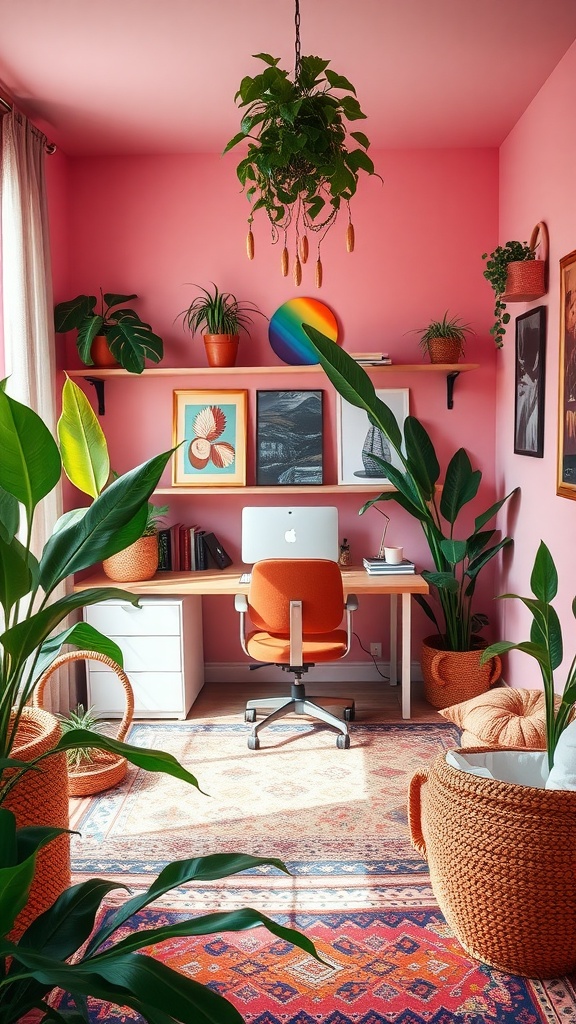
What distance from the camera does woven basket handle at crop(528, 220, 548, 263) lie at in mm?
3537

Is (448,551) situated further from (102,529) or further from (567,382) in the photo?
(102,529)

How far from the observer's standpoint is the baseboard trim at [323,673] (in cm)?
469

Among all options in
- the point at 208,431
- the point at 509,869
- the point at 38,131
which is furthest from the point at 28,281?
the point at 509,869

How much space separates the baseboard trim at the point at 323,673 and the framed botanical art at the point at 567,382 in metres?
1.78

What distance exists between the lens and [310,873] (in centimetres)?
268

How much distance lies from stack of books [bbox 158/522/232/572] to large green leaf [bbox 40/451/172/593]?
2.76 m

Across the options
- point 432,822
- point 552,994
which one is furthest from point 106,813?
point 552,994

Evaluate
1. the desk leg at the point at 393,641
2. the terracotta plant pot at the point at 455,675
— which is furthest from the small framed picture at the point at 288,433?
the terracotta plant pot at the point at 455,675

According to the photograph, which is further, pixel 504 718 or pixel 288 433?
Answer: pixel 288 433

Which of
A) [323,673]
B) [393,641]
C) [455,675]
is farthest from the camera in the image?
[323,673]

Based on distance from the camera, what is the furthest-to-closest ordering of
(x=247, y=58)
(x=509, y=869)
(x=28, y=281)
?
(x=28, y=281) → (x=247, y=58) → (x=509, y=869)

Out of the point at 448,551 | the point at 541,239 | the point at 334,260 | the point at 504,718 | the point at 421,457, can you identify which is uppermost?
the point at 334,260

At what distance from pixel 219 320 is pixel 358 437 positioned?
934 millimetres

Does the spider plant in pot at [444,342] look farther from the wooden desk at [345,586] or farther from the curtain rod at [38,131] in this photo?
the curtain rod at [38,131]
